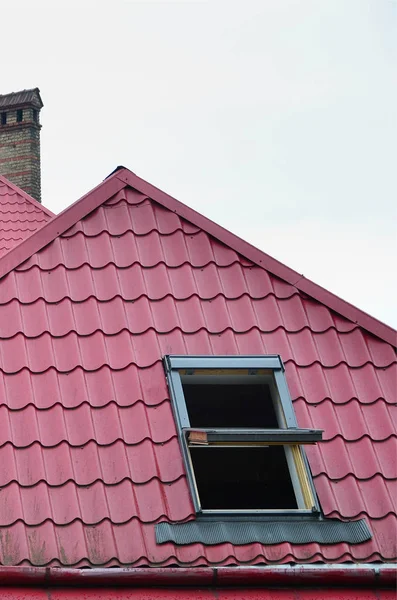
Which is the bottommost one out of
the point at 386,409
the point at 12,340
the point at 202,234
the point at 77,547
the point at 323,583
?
the point at 323,583

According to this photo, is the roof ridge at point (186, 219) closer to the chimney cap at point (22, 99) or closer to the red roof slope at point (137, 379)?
the red roof slope at point (137, 379)

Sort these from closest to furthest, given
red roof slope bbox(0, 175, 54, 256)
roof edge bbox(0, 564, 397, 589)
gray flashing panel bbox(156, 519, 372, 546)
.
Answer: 1. roof edge bbox(0, 564, 397, 589)
2. gray flashing panel bbox(156, 519, 372, 546)
3. red roof slope bbox(0, 175, 54, 256)

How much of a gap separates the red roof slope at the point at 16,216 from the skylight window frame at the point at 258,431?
5305mm

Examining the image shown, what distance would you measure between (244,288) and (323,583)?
8.83 feet

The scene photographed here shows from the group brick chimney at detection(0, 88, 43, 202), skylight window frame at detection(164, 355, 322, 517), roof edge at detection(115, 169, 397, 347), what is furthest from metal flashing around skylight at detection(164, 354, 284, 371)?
brick chimney at detection(0, 88, 43, 202)

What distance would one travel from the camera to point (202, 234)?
7.94 m

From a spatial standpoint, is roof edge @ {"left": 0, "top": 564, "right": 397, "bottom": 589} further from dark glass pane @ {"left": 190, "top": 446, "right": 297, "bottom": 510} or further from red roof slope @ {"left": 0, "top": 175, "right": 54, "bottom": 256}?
red roof slope @ {"left": 0, "top": 175, "right": 54, "bottom": 256}

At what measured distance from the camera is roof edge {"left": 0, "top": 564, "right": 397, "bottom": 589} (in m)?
5.30

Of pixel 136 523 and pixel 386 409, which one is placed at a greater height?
pixel 386 409

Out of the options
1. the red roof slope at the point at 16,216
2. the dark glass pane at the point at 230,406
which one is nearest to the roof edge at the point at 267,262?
the dark glass pane at the point at 230,406

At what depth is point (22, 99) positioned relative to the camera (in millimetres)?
16500

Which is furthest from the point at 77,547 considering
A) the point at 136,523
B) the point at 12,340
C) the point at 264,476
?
the point at 264,476

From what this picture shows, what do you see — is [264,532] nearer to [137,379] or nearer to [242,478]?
[137,379]

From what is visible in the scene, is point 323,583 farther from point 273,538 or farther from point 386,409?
point 386,409
